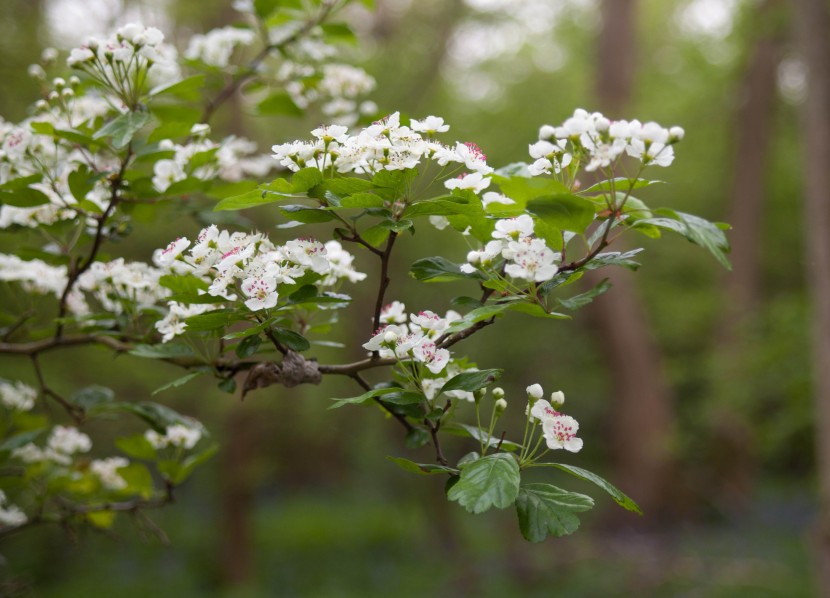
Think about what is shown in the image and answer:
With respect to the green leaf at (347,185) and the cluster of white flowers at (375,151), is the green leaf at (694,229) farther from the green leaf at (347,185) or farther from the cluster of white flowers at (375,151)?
the green leaf at (347,185)

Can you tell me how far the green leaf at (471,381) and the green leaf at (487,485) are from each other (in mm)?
128

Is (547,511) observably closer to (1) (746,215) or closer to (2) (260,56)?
(2) (260,56)

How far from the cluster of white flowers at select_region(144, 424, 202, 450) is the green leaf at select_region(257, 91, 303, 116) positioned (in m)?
0.95

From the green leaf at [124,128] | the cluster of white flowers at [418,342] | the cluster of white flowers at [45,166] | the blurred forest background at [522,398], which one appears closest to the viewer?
the cluster of white flowers at [418,342]

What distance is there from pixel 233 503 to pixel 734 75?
809 centimetres

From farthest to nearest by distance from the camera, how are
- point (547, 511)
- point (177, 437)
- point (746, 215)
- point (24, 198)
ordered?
point (746, 215) → point (177, 437) → point (24, 198) → point (547, 511)

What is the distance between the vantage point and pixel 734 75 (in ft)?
33.5

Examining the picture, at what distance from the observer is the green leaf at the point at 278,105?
90.4 inches

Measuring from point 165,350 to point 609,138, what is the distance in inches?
38.0

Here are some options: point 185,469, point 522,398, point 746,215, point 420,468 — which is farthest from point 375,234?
point 746,215

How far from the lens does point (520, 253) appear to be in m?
1.29

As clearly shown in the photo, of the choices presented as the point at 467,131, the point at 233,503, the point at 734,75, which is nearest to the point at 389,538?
the point at 233,503

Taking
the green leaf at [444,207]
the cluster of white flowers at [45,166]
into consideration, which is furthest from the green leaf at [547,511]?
the cluster of white flowers at [45,166]

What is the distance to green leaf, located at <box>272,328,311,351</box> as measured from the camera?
137cm
